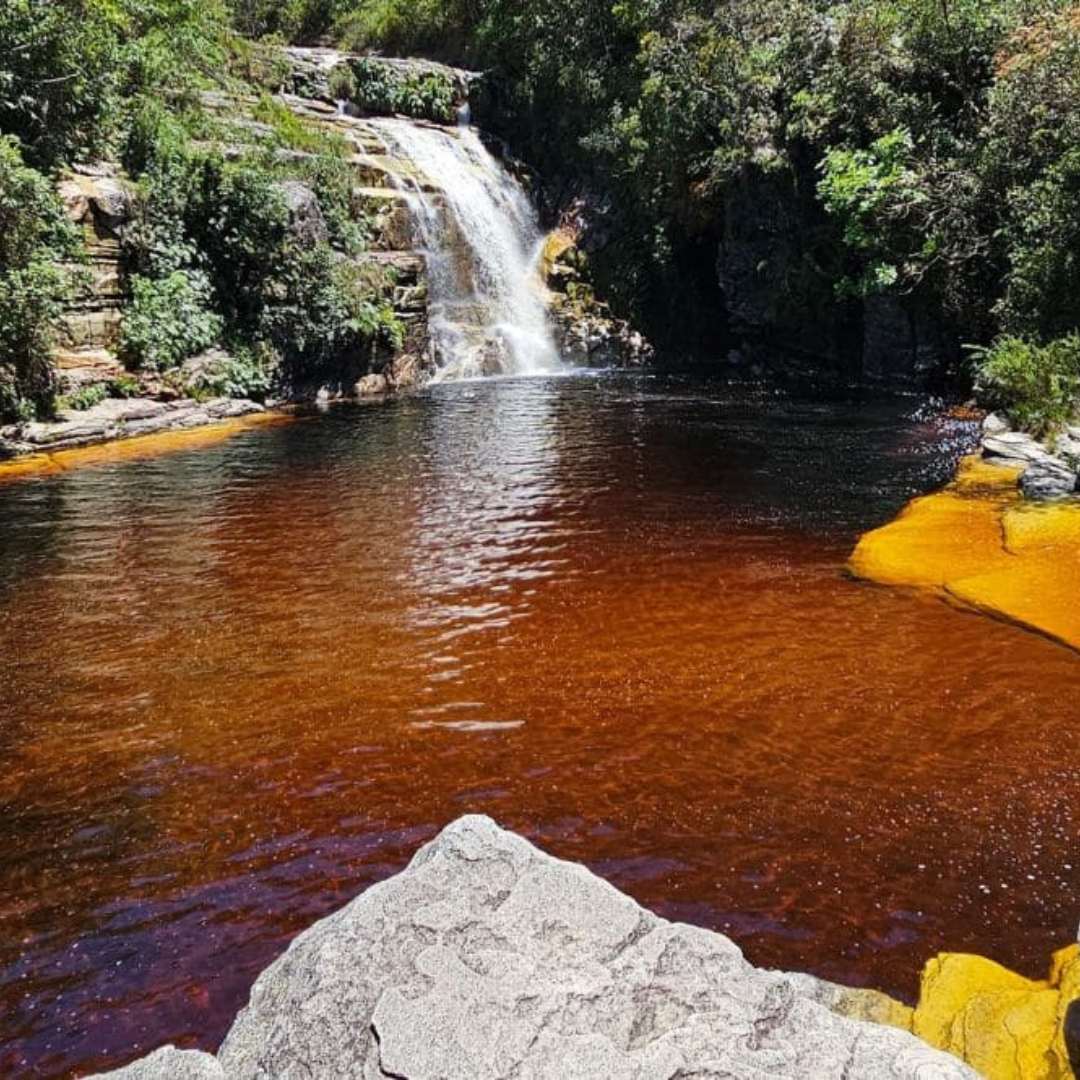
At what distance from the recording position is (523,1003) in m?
2.12

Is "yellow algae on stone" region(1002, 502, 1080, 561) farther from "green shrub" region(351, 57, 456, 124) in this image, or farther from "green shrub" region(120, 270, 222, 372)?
"green shrub" region(351, 57, 456, 124)

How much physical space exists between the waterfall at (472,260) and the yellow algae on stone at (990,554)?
18476 millimetres

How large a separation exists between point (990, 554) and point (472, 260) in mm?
22481

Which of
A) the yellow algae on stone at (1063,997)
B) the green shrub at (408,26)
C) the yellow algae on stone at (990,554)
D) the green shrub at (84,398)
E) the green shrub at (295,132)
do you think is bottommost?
the yellow algae on stone at (1063,997)

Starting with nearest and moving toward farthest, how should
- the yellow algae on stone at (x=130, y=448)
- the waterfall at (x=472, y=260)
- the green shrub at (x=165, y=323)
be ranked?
the yellow algae on stone at (x=130, y=448) → the green shrub at (x=165, y=323) → the waterfall at (x=472, y=260)

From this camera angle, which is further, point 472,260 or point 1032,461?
point 472,260

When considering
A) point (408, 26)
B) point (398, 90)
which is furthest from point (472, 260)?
point (408, 26)

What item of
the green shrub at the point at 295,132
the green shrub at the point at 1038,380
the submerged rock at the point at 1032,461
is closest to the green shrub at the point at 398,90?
the green shrub at the point at 295,132

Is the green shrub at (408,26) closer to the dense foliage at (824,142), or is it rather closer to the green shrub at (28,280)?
the dense foliage at (824,142)

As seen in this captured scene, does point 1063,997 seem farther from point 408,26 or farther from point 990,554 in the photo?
point 408,26

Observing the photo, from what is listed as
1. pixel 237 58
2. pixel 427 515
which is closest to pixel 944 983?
pixel 427 515

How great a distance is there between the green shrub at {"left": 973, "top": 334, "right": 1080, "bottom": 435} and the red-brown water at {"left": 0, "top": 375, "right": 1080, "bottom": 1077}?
9.28ft

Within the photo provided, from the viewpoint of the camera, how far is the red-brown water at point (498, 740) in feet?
12.9

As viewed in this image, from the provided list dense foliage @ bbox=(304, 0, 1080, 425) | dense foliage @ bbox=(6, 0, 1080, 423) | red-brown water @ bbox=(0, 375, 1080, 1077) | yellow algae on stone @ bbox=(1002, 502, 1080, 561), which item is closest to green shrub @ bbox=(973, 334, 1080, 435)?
dense foliage @ bbox=(6, 0, 1080, 423)
